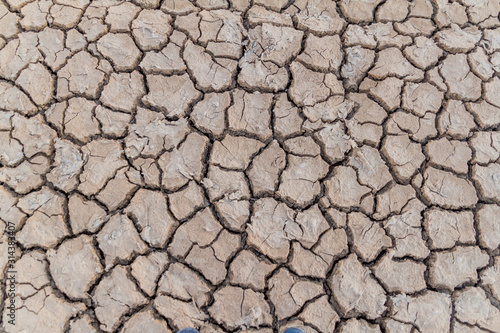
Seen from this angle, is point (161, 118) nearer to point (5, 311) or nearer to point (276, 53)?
point (276, 53)

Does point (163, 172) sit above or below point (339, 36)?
below

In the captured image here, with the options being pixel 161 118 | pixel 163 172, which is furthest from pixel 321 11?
pixel 163 172

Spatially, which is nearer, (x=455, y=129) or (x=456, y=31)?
(x=455, y=129)

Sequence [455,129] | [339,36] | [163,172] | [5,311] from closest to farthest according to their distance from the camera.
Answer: [5,311] < [163,172] < [455,129] < [339,36]

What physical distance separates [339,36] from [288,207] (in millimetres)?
1292

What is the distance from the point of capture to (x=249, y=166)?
2.27 metres

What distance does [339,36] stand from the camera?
2.65 meters

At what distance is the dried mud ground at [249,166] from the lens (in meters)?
1.99

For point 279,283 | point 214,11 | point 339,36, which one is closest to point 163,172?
point 279,283

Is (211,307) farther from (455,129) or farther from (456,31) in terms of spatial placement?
(456,31)

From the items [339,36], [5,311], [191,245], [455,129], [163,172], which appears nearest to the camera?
[5,311]

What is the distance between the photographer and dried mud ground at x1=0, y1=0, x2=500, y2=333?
1.99 metres

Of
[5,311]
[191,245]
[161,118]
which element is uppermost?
[161,118]

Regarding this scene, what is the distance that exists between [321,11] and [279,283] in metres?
1.91
